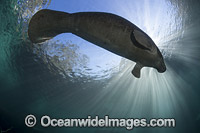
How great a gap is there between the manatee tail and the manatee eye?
129cm

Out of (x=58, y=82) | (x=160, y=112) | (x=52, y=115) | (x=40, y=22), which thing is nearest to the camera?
(x=40, y=22)

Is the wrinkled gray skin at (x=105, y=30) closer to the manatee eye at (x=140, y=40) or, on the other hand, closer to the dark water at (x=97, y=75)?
the manatee eye at (x=140, y=40)

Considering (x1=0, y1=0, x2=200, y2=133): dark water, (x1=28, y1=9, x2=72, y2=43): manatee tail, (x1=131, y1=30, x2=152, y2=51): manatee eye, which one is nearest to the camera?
(x1=131, y1=30, x2=152, y2=51): manatee eye

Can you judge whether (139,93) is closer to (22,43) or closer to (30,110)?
(22,43)

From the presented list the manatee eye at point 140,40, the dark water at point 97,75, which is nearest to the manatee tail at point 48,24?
the manatee eye at point 140,40

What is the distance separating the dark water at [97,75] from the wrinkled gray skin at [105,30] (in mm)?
8248

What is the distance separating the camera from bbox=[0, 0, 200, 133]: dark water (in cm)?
1249

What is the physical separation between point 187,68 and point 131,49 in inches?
752

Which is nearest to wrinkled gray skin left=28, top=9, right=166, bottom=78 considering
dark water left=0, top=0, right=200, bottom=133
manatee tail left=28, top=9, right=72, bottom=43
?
manatee tail left=28, top=9, right=72, bottom=43

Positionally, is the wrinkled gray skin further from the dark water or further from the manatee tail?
the dark water

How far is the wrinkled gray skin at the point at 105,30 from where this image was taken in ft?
8.59

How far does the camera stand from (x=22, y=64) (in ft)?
57.8

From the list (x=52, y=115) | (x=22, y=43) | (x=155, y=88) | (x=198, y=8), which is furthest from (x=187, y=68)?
(x=52, y=115)

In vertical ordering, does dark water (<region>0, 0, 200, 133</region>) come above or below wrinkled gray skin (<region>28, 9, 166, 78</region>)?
above
